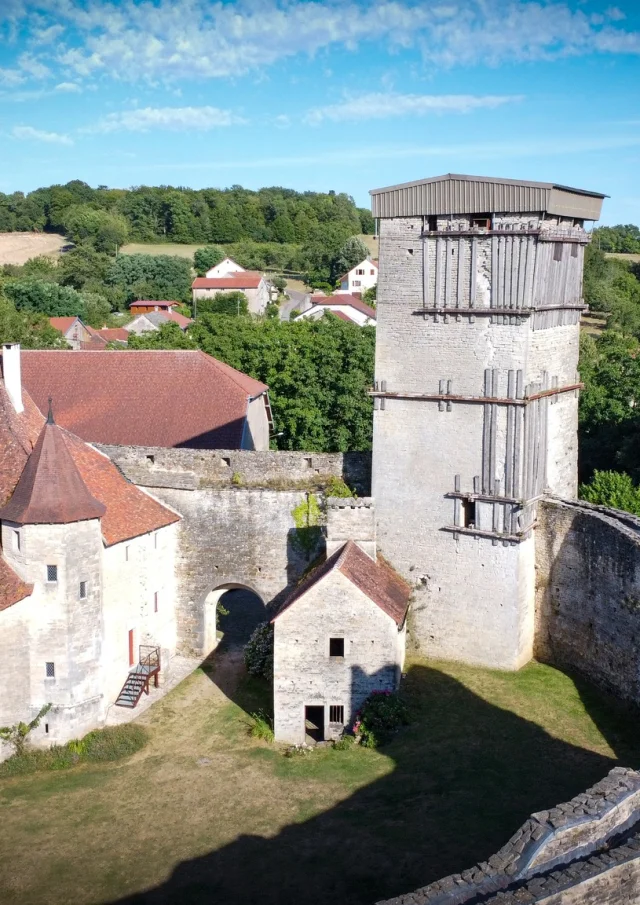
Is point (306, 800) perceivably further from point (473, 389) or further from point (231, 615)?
point (231, 615)

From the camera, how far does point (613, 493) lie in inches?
1102

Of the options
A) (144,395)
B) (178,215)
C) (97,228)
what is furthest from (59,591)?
(178,215)

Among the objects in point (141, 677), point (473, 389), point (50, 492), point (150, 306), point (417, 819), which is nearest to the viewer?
point (417, 819)

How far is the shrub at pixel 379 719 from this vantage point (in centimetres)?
2152

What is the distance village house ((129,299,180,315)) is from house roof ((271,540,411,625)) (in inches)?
2965

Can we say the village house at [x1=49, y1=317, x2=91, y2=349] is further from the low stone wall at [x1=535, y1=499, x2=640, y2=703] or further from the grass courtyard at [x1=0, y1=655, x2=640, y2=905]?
the low stone wall at [x1=535, y1=499, x2=640, y2=703]

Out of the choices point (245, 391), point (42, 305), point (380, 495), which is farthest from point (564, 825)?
point (42, 305)

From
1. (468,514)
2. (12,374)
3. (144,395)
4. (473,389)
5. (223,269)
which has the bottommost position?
(468,514)

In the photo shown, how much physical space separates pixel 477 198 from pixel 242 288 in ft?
248

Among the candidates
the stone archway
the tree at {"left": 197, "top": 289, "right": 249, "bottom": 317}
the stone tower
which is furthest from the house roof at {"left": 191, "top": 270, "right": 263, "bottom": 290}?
the stone tower

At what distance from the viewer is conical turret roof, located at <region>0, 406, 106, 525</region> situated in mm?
21828

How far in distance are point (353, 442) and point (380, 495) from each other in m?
14.1

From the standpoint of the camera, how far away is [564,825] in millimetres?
12812

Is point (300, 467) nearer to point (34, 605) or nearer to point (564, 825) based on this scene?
point (34, 605)
